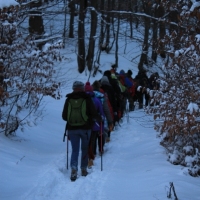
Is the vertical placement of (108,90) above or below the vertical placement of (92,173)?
above

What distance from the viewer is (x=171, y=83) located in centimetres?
846

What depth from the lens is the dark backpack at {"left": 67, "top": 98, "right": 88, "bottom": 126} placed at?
8.55 metres

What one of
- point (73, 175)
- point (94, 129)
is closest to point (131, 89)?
Result: point (94, 129)

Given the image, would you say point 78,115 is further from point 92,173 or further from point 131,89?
point 131,89

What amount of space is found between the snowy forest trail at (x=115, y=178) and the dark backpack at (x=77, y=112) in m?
1.12

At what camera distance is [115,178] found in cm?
870

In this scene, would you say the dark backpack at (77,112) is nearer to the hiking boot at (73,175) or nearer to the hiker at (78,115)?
the hiker at (78,115)

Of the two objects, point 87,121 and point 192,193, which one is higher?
point 87,121

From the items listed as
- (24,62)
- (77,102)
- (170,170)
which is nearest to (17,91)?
(24,62)

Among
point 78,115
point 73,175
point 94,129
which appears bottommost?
point 73,175

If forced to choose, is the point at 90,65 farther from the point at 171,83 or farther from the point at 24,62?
the point at 171,83

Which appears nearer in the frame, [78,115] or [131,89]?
[78,115]

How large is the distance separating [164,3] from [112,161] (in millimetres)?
5214

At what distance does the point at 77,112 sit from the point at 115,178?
5.04 feet
